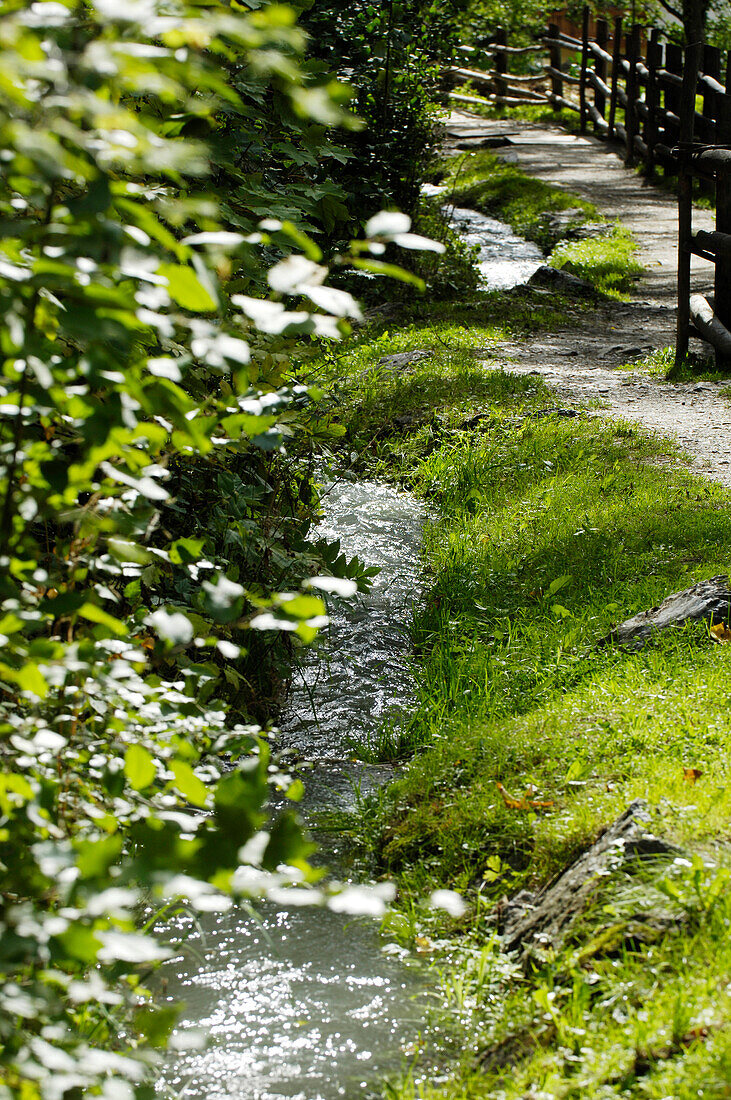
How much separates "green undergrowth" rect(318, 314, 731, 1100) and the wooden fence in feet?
6.08

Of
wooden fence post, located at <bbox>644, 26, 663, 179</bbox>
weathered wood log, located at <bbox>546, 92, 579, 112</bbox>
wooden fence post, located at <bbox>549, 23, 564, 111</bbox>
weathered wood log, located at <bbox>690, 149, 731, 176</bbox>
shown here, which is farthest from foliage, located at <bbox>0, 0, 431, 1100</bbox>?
wooden fence post, located at <bbox>549, 23, 564, 111</bbox>

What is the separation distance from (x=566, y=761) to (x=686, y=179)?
5.44m

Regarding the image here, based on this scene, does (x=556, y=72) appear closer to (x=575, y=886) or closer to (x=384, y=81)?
(x=384, y=81)

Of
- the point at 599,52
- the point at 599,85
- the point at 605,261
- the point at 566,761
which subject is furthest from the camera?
the point at 599,52

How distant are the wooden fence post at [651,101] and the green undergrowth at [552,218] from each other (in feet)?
5.69

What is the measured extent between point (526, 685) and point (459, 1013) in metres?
1.50

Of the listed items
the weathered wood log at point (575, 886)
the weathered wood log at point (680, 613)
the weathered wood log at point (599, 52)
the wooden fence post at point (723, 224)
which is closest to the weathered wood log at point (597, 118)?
the weathered wood log at point (599, 52)

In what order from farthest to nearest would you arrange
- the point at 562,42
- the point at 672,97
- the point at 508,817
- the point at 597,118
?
the point at 562,42 → the point at 597,118 → the point at 672,97 → the point at 508,817

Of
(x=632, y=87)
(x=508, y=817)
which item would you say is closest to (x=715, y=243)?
(x=508, y=817)

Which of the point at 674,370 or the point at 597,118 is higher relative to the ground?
the point at 597,118

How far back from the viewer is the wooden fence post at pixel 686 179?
7.24 metres

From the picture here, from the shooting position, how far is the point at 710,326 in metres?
7.34

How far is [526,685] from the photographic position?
3.76 metres

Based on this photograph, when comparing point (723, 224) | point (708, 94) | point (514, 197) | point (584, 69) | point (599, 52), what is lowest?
point (514, 197)
